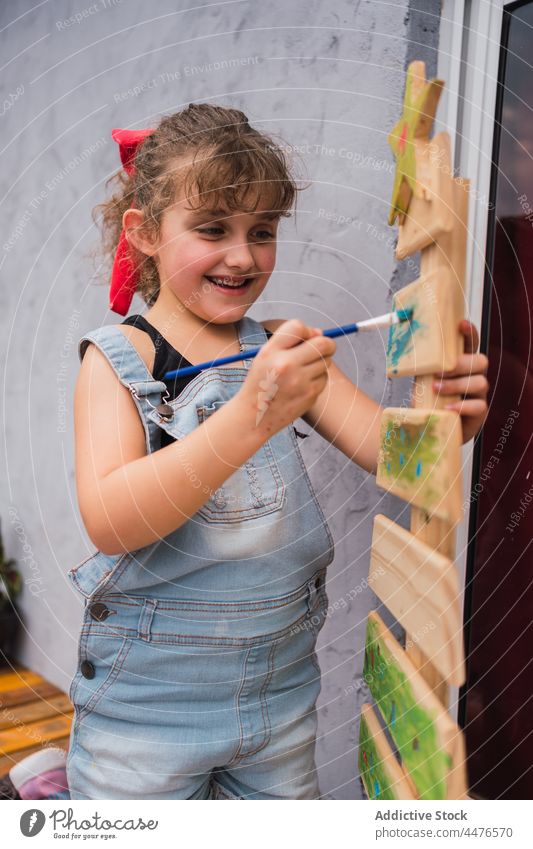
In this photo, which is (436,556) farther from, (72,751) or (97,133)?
(97,133)

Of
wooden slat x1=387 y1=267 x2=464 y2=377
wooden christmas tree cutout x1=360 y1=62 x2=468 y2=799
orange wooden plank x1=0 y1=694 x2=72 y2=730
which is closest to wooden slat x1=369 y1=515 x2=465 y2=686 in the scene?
wooden christmas tree cutout x1=360 y1=62 x2=468 y2=799

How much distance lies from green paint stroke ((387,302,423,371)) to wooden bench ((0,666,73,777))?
69 cm

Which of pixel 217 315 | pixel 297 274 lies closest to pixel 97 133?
pixel 297 274

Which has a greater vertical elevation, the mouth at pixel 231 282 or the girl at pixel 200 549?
the mouth at pixel 231 282

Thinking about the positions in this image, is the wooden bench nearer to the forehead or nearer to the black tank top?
the black tank top

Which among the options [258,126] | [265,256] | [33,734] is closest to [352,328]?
[265,256]

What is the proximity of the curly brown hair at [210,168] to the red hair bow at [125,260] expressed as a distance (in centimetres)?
2

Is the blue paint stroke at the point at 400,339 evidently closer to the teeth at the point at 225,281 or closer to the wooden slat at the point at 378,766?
the teeth at the point at 225,281

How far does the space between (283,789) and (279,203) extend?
17.5 inches

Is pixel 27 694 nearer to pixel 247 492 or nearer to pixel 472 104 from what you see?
pixel 247 492

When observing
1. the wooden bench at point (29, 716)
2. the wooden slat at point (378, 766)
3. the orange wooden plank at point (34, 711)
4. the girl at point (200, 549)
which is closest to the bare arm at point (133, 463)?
the girl at point (200, 549)

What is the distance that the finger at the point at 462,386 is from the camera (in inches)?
17.7

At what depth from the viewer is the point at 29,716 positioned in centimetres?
105

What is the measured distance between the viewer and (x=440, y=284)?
15.6 inches
